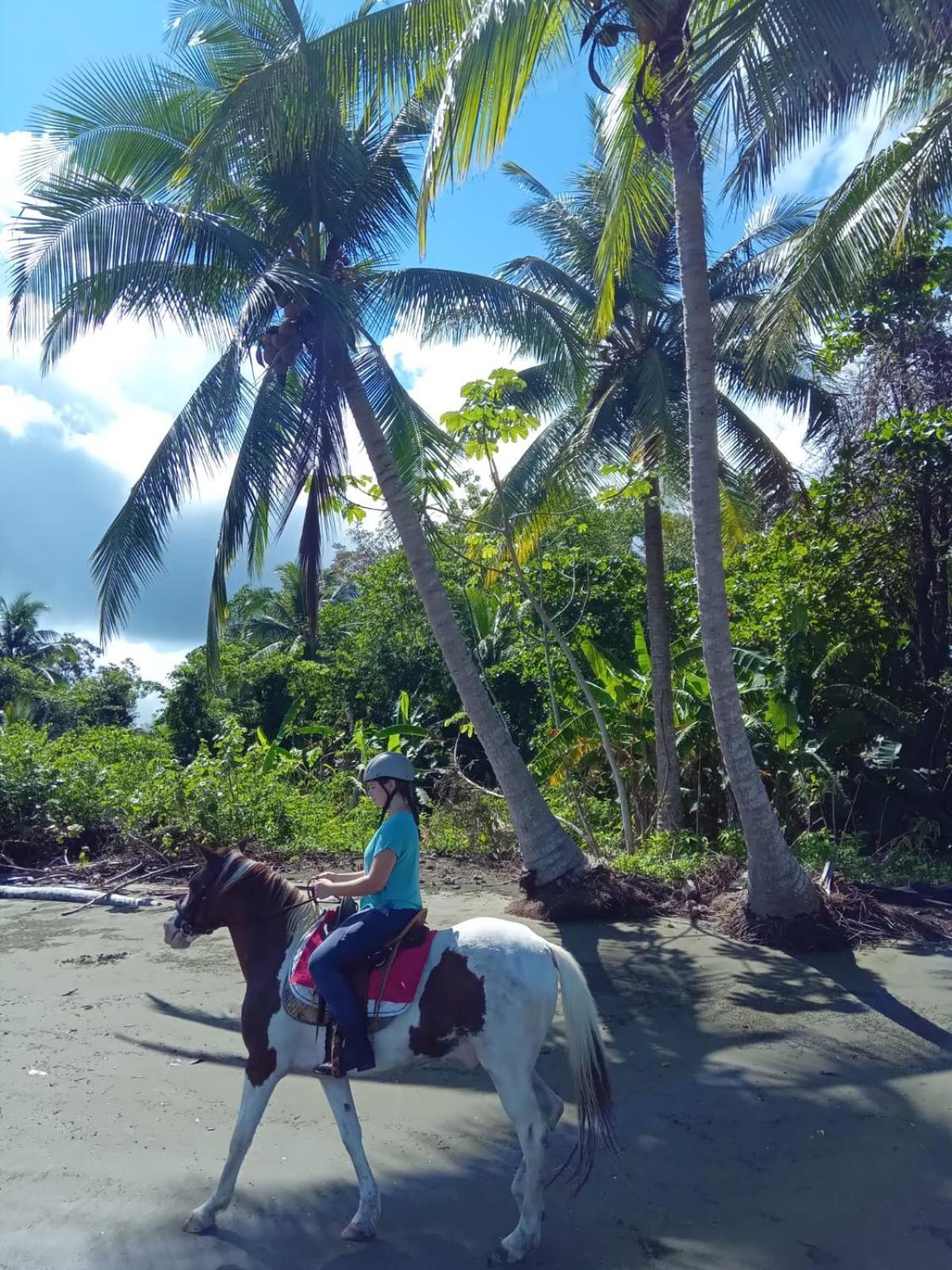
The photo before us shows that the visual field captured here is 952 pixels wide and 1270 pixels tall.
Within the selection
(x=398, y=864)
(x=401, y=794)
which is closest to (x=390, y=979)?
(x=398, y=864)

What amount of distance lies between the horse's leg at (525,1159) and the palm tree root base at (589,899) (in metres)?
5.27

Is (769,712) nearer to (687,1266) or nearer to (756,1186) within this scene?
(756,1186)

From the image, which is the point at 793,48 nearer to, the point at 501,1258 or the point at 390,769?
the point at 390,769

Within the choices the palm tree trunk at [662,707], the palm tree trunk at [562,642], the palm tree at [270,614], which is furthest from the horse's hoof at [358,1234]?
the palm tree at [270,614]

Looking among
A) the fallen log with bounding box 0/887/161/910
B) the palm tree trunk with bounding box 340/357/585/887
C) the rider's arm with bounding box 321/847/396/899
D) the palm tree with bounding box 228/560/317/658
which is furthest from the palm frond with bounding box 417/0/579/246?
the palm tree with bounding box 228/560/317/658

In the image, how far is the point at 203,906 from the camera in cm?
467

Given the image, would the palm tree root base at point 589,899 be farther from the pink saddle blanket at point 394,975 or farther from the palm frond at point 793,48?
the palm frond at point 793,48

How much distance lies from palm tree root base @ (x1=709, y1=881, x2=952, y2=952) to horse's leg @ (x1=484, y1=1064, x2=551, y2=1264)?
4695 mm

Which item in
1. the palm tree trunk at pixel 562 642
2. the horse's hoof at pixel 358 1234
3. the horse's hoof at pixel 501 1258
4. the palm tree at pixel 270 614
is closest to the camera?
the horse's hoof at pixel 501 1258

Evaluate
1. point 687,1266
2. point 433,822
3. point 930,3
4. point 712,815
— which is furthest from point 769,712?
point 687,1266

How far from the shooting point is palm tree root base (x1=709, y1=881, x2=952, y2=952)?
8.21 meters

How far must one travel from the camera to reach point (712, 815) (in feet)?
44.2

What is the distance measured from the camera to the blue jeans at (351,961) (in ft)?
13.7

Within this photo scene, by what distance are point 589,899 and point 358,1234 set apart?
564 cm
